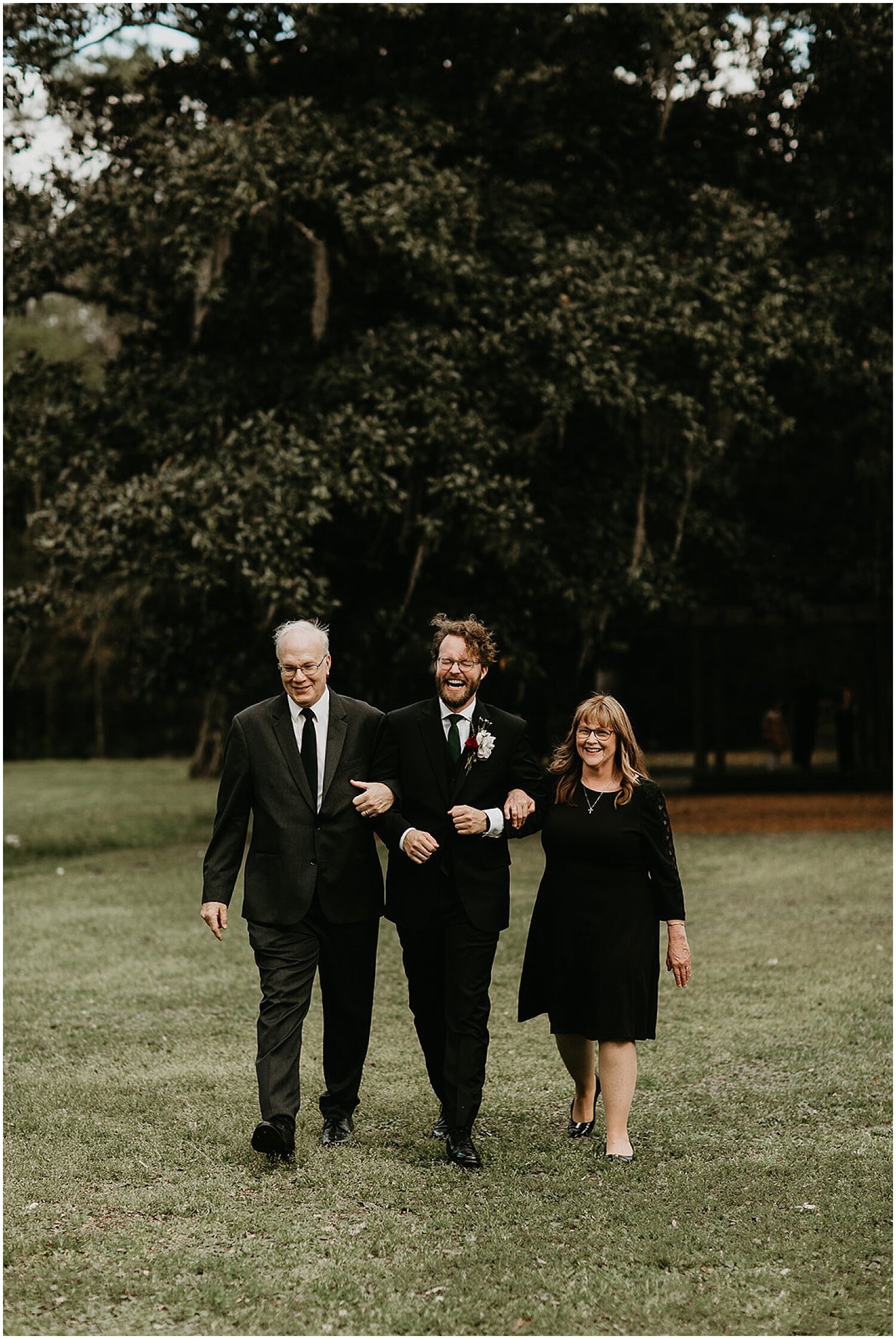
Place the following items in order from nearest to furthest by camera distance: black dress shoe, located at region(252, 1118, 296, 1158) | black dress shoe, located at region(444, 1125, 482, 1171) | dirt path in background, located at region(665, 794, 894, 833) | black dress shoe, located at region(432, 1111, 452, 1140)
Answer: black dress shoe, located at region(252, 1118, 296, 1158)
black dress shoe, located at region(444, 1125, 482, 1171)
black dress shoe, located at region(432, 1111, 452, 1140)
dirt path in background, located at region(665, 794, 894, 833)

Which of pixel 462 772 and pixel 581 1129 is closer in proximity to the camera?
pixel 462 772

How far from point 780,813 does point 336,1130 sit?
13969 mm

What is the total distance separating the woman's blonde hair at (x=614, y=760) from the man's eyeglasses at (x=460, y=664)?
1.39ft

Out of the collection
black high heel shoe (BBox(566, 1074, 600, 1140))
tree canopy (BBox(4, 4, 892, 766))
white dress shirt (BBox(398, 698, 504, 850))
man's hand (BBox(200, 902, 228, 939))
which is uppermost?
tree canopy (BBox(4, 4, 892, 766))

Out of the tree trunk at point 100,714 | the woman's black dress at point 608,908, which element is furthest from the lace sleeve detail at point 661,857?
the tree trunk at point 100,714

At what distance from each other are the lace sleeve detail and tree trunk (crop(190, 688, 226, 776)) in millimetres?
20415

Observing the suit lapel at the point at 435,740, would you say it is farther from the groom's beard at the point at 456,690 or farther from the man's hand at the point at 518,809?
the man's hand at the point at 518,809

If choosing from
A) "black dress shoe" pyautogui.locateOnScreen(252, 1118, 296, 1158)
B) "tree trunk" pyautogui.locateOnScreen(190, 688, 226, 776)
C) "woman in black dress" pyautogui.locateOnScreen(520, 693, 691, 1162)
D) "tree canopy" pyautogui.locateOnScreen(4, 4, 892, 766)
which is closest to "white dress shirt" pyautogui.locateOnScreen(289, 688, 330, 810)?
"woman in black dress" pyautogui.locateOnScreen(520, 693, 691, 1162)

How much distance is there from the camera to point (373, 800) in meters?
5.33

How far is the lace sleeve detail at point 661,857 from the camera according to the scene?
5359mm

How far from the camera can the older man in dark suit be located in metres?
5.34

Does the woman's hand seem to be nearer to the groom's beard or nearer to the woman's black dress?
the woman's black dress

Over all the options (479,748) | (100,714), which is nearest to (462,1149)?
(479,748)

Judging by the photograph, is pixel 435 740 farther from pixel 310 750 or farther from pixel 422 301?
pixel 422 301
